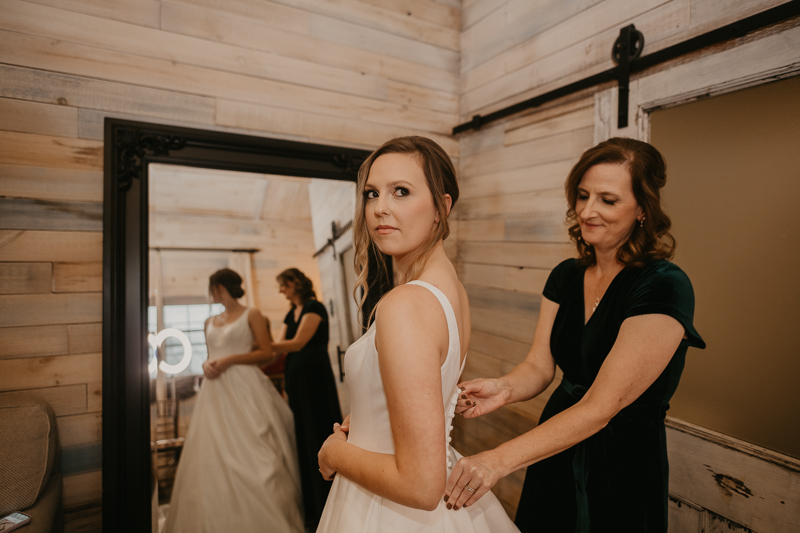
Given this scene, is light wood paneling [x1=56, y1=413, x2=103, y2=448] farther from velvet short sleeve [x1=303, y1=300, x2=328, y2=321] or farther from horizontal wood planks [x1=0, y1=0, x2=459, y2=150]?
horizontal wood planks [x1=0, y1=0, x2=459, y2=150]

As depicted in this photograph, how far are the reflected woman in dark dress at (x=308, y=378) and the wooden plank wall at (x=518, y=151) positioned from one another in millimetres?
832

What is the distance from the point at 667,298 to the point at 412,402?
0.67 m

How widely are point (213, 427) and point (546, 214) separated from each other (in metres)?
1.71

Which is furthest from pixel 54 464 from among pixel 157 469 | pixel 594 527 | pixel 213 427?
pixel 594 527

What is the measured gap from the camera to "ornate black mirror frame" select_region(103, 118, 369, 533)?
5.30ft

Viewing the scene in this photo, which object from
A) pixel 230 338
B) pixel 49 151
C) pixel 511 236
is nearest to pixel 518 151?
pixel 511 236

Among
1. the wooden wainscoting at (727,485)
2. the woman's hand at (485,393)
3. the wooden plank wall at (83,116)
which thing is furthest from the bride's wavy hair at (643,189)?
the wooden plank wall at (83,116)

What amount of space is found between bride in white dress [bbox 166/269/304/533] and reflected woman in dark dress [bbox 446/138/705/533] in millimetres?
1014

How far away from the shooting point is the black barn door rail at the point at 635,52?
1.16m

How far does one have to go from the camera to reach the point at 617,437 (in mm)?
1130

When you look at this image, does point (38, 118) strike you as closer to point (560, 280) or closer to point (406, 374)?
point (406, 374)

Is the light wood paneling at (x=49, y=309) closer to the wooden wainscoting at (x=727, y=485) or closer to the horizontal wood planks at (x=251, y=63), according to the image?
the horizontal wood planks at (x=251, y=63)

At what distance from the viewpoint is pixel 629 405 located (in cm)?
110

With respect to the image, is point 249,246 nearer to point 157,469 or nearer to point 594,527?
point 157,469
